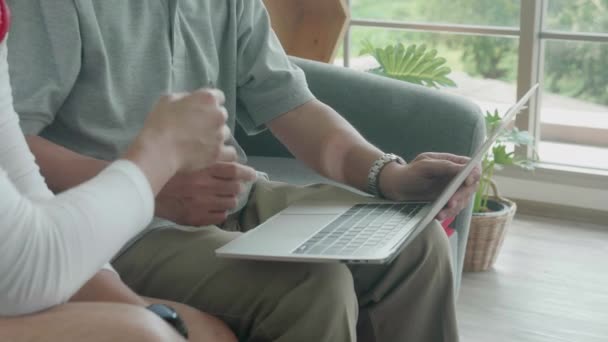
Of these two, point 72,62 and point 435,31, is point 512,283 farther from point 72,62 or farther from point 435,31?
point 72,62

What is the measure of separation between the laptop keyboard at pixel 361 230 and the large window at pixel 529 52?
1850mm

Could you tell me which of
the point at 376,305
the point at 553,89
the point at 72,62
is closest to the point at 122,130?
the point at 72,62

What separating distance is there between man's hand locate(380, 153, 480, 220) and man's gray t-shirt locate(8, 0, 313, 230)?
0.83ft

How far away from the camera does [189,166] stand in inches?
40.7

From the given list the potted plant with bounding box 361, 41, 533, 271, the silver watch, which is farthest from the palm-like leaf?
the silver watch

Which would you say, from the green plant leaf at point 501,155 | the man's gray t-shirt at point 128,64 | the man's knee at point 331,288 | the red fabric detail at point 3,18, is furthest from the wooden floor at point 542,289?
the red fabric detail at point 3,18

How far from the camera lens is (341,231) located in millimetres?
1214

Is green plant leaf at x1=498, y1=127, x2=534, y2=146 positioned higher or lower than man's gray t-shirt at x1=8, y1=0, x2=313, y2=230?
lower

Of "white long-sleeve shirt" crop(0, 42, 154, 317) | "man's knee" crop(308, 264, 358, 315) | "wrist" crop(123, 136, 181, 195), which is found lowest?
"man's knee" crop(308, 264, 358, 315)

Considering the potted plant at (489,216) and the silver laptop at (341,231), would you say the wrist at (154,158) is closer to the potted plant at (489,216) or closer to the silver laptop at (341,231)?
the silver laptop at (341,231)

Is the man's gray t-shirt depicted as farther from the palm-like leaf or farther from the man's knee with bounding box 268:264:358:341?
the palm-like leaf

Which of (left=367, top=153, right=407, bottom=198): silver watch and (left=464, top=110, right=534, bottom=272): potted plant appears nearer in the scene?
(left=367, top=153, right=407, bottom=198): silver watch

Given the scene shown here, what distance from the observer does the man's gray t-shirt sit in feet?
4.22

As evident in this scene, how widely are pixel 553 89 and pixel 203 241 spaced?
85.6 inches
